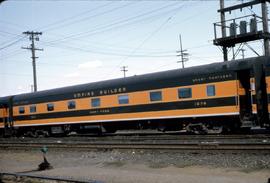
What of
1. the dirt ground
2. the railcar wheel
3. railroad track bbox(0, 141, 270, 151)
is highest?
the railcar wheel

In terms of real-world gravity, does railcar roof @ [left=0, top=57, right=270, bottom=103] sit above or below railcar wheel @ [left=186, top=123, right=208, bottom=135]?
above

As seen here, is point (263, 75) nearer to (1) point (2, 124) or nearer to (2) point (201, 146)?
(2) point (201, 146)

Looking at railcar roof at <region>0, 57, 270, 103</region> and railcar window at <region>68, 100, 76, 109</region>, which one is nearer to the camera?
railcar roof at <region>0, 57, 270, 103</region>

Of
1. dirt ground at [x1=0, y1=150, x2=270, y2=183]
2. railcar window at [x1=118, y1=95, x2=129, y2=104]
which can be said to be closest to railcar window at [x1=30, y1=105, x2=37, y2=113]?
railcar window at [x1=118, y1=95, x2=129, y2=104]

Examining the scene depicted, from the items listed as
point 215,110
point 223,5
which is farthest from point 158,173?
point 223,5

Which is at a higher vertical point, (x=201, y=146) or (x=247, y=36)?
(x=247, y=36)

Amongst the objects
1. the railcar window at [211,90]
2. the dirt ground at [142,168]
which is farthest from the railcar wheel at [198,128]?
the dirt ground at [142,168]

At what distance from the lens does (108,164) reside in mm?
13719

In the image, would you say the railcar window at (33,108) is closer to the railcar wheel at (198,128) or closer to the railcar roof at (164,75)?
the railcar roof at (164,75)

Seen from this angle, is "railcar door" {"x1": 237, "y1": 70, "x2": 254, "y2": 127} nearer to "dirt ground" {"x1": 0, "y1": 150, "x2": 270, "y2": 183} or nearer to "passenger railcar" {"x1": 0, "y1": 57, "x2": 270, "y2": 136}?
"passenger railcar" {"x1": 0, "y1": 57, "x2": 270, "y2": 136}

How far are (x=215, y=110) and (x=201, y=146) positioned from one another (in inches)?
231

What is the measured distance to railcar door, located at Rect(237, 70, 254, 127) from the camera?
65.3 feet

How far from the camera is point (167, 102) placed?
22438 mm

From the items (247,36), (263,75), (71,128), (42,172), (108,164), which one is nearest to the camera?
(42,172)
